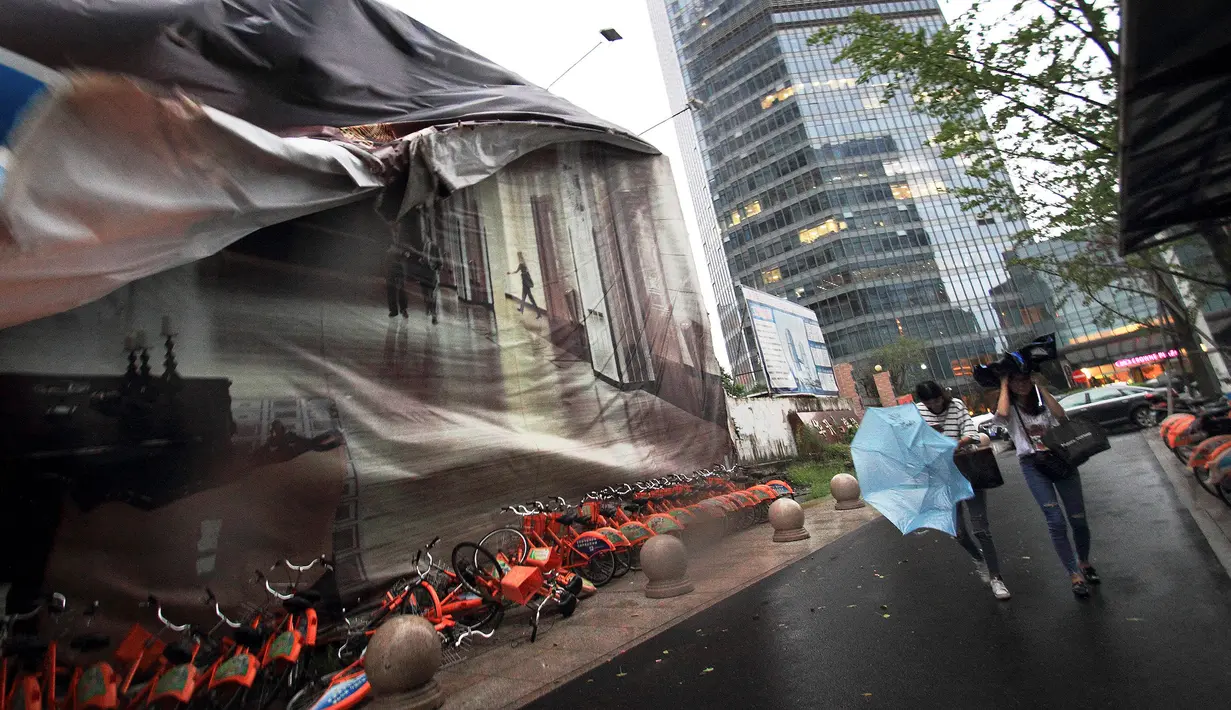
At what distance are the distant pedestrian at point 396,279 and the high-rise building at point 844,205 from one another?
198ft

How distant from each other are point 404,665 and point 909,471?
13.9 ft

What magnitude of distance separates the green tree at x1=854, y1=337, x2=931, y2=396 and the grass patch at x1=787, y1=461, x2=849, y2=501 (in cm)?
4245

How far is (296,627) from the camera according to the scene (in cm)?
472

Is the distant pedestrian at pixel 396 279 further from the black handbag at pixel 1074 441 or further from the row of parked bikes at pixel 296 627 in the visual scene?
the black handbag at pixel 1074 441

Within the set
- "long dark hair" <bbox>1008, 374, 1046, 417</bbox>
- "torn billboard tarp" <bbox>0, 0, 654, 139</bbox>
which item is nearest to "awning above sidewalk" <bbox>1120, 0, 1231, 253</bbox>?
"long dark hair" <bbox>1008, 374, 1046, 417</bbox>

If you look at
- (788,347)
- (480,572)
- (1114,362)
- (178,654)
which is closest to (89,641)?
(178,654)

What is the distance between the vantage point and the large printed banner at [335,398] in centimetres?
475

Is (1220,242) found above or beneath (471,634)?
above

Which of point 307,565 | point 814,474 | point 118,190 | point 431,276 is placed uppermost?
point 431,276

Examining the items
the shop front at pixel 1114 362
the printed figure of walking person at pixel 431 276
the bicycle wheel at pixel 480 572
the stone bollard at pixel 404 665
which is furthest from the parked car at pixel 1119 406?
the shop front at pixel 1114 362

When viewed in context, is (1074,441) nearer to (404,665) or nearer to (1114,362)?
(404,665)

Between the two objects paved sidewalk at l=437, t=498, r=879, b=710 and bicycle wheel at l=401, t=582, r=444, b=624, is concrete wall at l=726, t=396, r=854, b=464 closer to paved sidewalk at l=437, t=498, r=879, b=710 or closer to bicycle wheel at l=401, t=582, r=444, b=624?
paved sidewalk at l=437, t=498, r=879, b=710

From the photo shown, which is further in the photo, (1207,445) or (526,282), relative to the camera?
(526,282)

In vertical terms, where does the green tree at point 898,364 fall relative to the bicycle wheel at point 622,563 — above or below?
above
